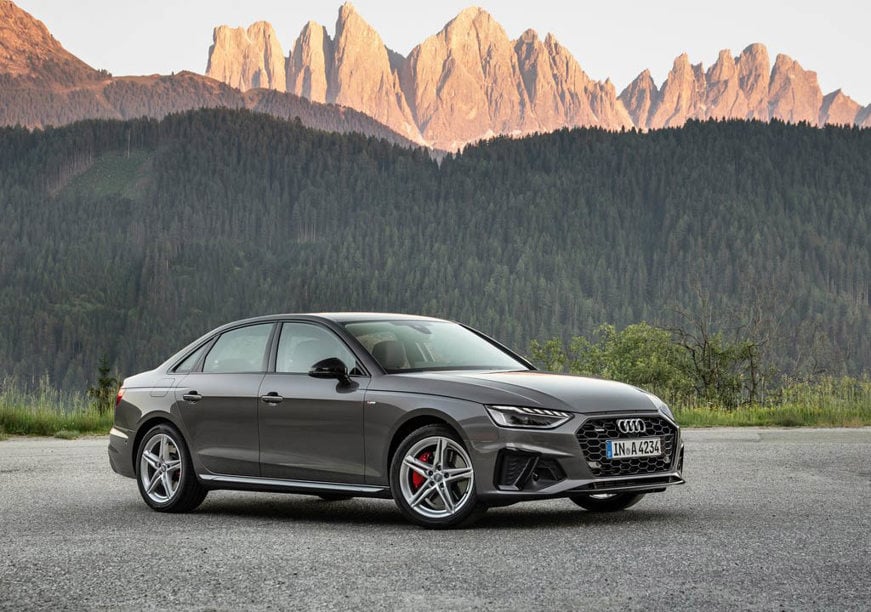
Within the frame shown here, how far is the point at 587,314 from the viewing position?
193m

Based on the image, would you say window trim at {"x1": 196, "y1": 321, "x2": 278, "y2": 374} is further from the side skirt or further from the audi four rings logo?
the audi four rings logo

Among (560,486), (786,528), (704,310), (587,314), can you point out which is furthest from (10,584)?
(587,314)

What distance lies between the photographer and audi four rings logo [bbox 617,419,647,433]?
7.94 m

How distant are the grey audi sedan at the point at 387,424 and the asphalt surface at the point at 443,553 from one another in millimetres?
282

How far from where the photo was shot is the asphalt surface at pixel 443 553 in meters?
5.48

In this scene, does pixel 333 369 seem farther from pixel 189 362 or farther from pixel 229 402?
pixel 189 362

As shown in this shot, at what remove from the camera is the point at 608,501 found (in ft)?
29.3

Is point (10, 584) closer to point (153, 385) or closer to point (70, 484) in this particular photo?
point (153, 385)

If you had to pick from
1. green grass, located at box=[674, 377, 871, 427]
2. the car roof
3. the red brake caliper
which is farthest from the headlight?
green grass, located at box=[674, 377, 871, 427]

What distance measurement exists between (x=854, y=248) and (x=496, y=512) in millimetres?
201142

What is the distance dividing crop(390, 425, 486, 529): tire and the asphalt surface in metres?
0.14

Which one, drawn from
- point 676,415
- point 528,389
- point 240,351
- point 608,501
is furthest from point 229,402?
point 676,415

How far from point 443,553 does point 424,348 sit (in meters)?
2.30

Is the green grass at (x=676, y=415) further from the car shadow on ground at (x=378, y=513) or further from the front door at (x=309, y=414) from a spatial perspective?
the front door at (x=309, y=414)
